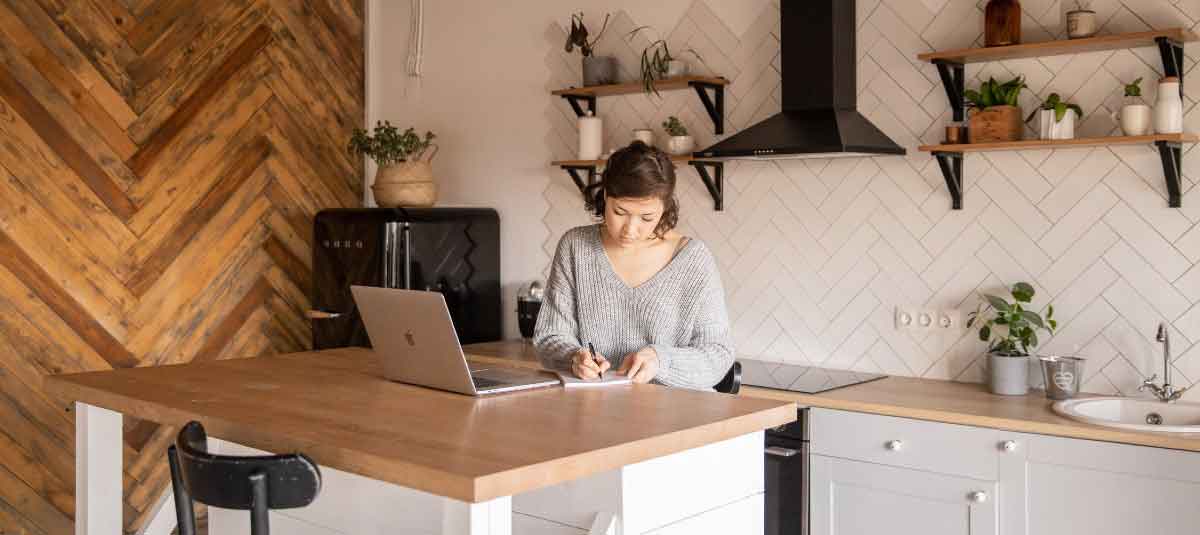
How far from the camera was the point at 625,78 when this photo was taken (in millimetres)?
4574

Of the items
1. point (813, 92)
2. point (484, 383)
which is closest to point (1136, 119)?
point (813, 92)

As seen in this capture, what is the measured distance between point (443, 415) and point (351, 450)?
1.21ft

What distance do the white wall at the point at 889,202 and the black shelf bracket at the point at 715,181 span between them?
29mm

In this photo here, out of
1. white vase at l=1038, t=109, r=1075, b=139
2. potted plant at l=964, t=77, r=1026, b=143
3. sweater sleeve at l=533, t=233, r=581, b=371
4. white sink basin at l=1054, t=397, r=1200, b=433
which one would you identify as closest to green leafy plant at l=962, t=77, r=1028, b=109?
potted plant at l=964, t=77, r=1026, b=143

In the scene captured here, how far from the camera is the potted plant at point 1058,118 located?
3.36 meters

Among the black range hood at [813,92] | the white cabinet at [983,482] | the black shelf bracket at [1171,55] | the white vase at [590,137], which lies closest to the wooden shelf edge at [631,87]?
the white vase at [590,137]

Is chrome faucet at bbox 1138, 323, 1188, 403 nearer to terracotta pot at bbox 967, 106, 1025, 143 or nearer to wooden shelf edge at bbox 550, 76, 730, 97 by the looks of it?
terracotta pot at bbox 967, 106, 1025, 143

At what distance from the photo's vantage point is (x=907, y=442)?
10.6 ft

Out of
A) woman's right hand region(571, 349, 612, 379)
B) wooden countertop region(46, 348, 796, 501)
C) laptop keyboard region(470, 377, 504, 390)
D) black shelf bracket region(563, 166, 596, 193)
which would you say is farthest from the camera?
black shelf bracket region(563, 166, 596, 193)

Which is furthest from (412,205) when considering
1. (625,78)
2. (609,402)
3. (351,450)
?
(351,450)

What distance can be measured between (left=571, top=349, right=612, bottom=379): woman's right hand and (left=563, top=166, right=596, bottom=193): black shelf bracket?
1954mm

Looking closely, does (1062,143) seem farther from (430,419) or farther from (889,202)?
(430,419)

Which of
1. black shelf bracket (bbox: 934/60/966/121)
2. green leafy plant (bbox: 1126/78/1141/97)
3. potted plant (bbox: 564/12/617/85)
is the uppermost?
potted plant (bbox: 564/12/617/85)

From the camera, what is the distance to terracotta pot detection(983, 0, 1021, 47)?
3430 millimetres
